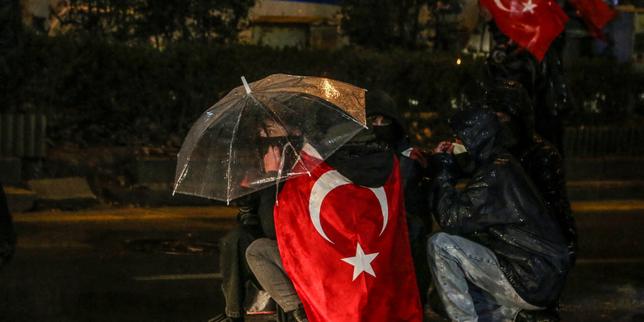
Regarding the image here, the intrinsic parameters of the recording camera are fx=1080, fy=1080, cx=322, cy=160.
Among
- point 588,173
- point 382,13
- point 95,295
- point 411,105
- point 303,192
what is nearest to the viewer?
point 303,192

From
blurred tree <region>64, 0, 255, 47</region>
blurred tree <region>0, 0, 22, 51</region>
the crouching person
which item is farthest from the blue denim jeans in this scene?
blurred tree <region>64, 0, 255, 47</region>

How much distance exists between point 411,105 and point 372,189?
32.6ft

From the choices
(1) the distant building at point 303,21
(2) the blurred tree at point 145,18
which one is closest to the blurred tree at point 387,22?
(1) the distant building at point 303,21

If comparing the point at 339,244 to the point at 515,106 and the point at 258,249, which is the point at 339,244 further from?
the point at 515,106

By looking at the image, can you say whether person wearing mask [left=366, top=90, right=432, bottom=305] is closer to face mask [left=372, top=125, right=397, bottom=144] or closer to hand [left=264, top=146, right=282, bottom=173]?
face mask [left=372, top=125, right=397, bottom=144]

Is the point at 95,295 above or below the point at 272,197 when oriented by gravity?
below

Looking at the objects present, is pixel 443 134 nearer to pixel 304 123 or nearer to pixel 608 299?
pixel 608 299

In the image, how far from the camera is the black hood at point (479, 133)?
217 inches

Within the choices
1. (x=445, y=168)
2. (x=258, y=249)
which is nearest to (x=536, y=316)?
(x=445, y=168)

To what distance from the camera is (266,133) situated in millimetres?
5324

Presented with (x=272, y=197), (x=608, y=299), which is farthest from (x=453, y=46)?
(x=272, y=197)

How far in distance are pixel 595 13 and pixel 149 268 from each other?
5611 mm

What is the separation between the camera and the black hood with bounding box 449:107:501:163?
5523 mm

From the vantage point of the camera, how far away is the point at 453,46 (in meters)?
17.4
